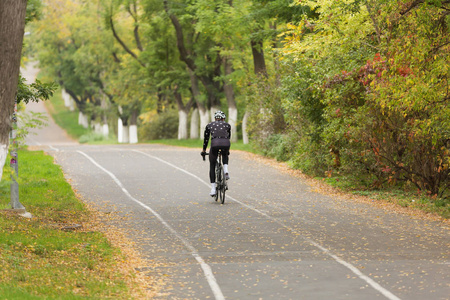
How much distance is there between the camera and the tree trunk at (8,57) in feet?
32.7

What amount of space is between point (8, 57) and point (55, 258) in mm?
3146

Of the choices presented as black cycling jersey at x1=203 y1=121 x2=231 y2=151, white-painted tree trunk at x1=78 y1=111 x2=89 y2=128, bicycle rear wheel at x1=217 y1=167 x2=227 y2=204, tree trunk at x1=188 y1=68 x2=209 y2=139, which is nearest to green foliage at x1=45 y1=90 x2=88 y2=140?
white-painted tree trunk at x1=78 y1=111 x2=89 y2=128

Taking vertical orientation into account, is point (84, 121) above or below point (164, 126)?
above

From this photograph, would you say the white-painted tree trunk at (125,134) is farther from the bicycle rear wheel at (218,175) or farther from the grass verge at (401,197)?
the bicycle rear wheel at (218,175)

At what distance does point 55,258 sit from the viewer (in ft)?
30.0

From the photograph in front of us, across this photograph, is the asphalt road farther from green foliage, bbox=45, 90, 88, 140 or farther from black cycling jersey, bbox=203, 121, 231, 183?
green foliage, bbox=45, 90, 88, 140

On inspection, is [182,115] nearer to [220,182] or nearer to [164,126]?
[164,126]

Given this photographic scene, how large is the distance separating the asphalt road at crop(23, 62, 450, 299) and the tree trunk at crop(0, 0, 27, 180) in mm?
2767

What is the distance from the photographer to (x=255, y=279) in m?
8.30

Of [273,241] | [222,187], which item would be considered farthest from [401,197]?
[273,241]

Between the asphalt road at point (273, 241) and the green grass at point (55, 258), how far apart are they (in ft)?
2.13

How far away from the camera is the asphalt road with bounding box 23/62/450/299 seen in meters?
7.93

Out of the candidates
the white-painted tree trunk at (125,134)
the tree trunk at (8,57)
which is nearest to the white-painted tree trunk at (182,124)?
the white-painted tree trunk at (125,134)

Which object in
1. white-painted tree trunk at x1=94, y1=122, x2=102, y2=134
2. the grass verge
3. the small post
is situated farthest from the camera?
white-painted tree trunk at x1=94, y1=122, x2=102, y2=134
